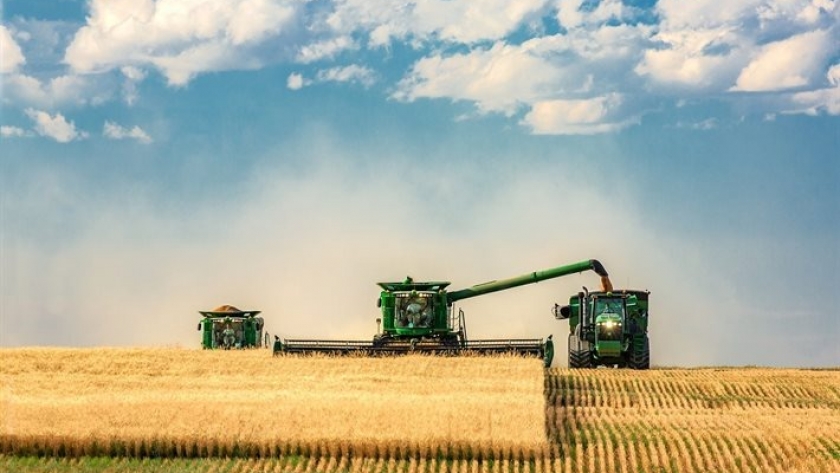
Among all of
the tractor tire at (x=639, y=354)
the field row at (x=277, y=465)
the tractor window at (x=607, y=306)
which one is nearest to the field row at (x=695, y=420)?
the field row at (x=277, y=465)

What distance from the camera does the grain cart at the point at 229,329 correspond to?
58812 millimetres

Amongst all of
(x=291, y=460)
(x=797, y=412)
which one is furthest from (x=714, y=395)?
(x=291, y=460)

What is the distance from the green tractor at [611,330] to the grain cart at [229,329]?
14.4 meters

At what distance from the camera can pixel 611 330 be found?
50.2 metres

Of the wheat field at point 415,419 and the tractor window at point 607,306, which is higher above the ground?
the tractor window at point 607,306

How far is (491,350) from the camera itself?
166 ft

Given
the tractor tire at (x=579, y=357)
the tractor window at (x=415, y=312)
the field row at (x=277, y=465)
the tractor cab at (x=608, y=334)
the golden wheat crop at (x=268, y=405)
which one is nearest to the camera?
the field row at (x=277, y=465)

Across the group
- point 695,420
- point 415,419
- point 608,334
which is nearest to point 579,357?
point 608,334

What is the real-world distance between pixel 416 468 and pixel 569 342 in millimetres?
22072

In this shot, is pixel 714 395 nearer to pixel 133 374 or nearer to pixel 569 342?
pixel 569 342

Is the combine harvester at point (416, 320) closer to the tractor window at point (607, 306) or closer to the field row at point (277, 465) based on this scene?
the tractor window at point (607, 306)

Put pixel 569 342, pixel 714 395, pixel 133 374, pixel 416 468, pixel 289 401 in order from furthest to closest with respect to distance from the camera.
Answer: pixel 569 342, pixel 133 374, pixel 714 395, pixel 289 401, pixel 416 468

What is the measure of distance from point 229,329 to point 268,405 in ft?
73.8

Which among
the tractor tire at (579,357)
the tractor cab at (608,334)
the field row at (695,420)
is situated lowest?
the field row at (695,420)
